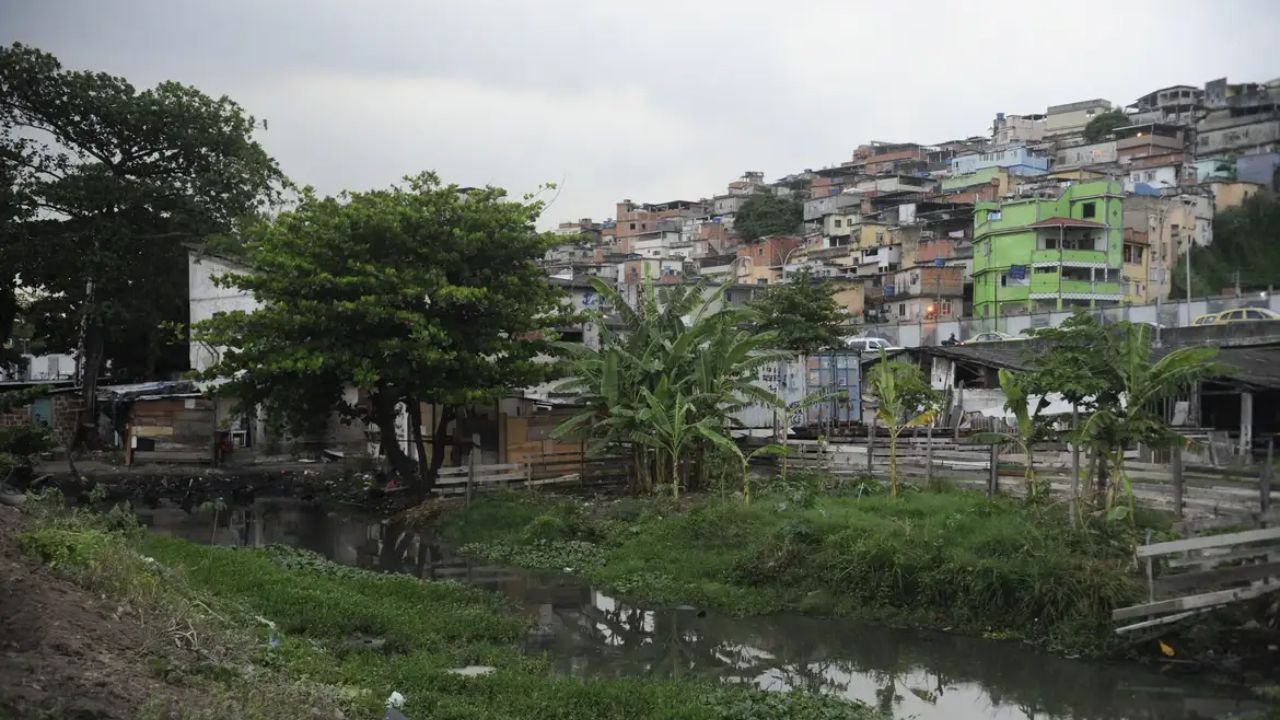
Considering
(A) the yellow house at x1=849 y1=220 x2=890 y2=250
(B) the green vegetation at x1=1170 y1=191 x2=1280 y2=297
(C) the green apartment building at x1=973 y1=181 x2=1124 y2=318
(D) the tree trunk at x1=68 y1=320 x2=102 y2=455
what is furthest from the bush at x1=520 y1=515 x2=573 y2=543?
(A) the yellow house at x1=849 y1=220 x2=890 y2=250

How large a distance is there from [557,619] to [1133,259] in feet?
141

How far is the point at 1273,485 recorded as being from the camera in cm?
1168

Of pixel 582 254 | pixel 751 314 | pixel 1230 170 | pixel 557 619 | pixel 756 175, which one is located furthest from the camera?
pixel 756 175

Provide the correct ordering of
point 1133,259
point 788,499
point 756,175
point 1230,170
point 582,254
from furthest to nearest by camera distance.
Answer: point 756,175, point 582,254, point 1230,170, point 1133,259, point 788,499

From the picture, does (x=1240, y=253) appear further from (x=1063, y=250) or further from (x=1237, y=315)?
(x=1237, y=315)

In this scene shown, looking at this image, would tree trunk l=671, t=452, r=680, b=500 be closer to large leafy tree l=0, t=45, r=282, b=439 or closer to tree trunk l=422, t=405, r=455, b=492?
tree trunk l=422, t=405, r=455, b=492

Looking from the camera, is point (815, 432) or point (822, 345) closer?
point (815, 432)

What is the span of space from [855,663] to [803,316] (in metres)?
23.1

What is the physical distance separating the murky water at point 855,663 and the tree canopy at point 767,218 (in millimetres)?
63358

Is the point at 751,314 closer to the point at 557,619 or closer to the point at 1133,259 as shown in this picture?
the point at 557,619

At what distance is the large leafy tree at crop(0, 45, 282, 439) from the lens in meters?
29.2

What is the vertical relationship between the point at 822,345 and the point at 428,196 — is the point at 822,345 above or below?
below

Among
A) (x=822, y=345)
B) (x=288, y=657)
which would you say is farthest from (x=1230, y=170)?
(x=288, y=657)

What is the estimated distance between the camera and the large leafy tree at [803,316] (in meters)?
33.7
